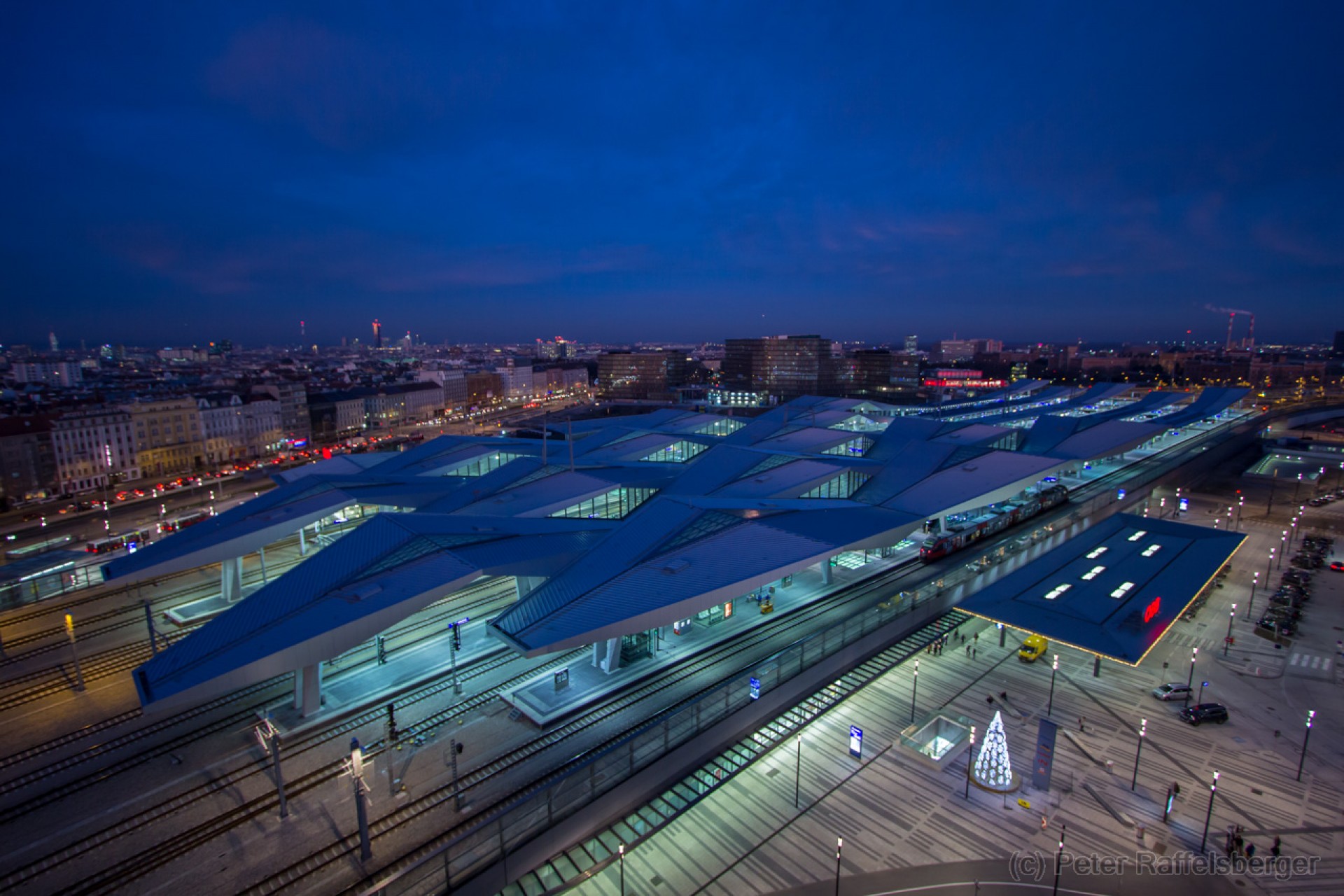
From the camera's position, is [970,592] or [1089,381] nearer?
[970,592]

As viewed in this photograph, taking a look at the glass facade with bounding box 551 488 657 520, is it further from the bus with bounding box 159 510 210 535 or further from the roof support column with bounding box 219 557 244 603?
the bus with bounding box 159 510 210 535

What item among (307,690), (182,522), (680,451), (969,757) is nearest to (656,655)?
(969,757)

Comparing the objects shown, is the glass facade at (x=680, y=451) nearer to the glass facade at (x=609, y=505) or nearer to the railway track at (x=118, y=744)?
the glass facade at (x=609, y=505)

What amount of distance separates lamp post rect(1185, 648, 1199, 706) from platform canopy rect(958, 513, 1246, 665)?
1.49m

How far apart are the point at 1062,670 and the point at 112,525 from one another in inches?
2752

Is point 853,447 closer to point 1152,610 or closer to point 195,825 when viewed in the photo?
point 1152,610

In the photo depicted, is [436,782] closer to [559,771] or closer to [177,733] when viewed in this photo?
→ [559,771]

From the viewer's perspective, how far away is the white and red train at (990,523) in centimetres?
3647

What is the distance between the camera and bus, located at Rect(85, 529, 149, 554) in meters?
40.4

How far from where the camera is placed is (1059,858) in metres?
15.7

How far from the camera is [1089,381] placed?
177 meters

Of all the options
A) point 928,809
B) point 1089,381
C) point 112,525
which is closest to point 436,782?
point 928,809

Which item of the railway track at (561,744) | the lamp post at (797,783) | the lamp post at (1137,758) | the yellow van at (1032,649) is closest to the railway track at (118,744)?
the railway track at (561,744)

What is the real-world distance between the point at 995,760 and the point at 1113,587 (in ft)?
47.7
